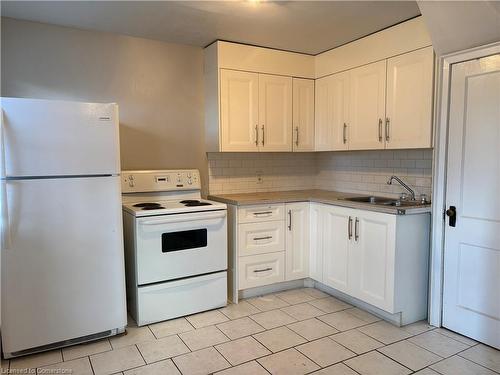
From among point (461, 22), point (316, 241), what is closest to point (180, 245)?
point (316, 241)

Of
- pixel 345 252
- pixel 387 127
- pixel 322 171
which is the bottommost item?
pixel 345 252

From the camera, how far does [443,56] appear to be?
2559 millimetres

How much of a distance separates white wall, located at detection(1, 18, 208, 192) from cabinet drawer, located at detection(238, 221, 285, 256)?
0.79 meters

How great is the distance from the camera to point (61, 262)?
2.37m

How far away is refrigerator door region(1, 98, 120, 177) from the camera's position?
219 cm

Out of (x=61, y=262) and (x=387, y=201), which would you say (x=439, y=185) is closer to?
(x=387, y=201)

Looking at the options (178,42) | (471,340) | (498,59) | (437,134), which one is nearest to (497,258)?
(471,340)

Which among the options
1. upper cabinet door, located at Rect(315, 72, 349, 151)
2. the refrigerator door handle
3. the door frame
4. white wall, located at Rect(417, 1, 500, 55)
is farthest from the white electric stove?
white wall, located at Rect(417, 1, 500, 55)

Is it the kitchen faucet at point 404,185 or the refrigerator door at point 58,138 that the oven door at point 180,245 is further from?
the kitchen faucet at point 404,185

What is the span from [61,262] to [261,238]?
1.59 m

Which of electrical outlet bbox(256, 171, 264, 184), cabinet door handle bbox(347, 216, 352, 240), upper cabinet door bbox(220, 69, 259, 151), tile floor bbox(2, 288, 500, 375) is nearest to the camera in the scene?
tile floor bbox(2, 288, 500, 375)

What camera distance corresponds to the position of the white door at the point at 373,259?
8.86 ft

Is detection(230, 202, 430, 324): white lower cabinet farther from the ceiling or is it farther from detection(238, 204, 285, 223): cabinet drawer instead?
the ceiling

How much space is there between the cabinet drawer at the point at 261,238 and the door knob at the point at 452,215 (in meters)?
1.34
